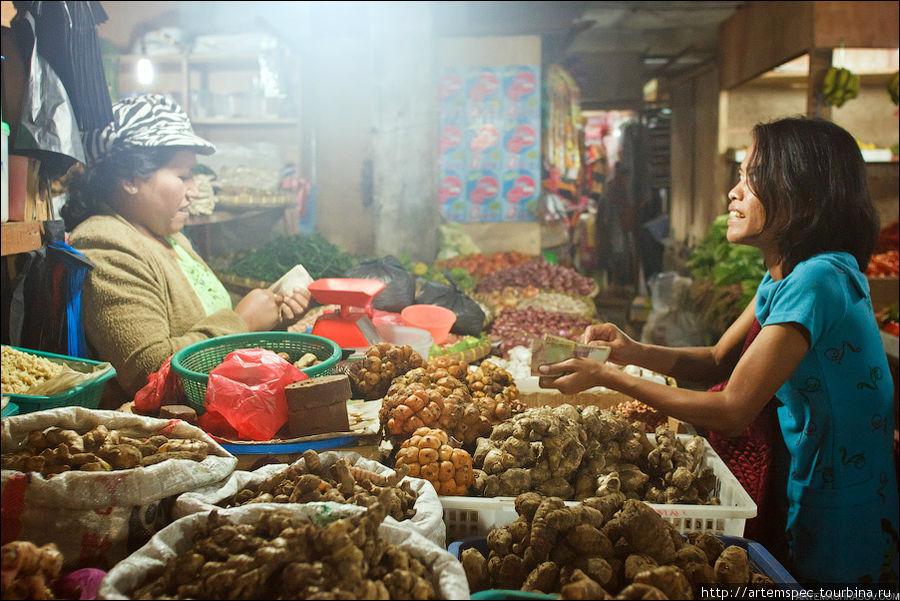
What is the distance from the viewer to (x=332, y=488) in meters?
1.48

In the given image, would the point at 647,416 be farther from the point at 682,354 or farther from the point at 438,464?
the point at 438,464

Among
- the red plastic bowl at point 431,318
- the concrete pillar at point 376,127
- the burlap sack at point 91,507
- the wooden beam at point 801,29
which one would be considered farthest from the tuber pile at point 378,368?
the wooden beam at point 801,29

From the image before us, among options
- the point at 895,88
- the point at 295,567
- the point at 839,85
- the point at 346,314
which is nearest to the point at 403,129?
the point at 346,314

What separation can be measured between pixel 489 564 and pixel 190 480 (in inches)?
26.0

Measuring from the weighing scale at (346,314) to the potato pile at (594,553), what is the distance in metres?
1.08

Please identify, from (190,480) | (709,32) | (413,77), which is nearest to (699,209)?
(709,32)

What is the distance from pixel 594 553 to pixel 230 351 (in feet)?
4.48

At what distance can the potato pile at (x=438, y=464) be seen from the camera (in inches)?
63.8

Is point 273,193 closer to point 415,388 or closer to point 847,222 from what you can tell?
point 415,388

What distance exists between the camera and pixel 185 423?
1.61 m

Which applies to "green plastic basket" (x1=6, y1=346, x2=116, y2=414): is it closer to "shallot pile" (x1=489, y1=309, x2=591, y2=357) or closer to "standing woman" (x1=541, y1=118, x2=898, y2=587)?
"standing woman" (x1=541, y1=118, x2=898, y2=587)

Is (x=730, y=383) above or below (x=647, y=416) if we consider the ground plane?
above

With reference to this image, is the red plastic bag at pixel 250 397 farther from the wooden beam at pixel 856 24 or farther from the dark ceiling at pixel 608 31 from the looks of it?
the wooden beam at pixel 856 24

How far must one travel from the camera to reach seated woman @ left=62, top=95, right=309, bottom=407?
2.00m
